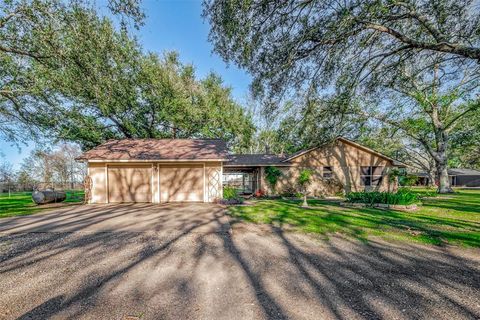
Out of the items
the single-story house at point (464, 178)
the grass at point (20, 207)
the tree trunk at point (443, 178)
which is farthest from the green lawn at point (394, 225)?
the single-story house at point (464, 178)

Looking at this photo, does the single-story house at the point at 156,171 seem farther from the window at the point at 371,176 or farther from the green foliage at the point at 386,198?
the window at the point at 371,176

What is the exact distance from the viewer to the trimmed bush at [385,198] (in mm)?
11033

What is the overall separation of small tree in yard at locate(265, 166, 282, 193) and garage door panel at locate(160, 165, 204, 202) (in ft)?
21.3

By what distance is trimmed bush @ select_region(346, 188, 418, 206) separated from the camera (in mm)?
11033

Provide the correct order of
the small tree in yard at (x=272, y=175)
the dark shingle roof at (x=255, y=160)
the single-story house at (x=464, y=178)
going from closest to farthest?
1. the small tree in yard at (x=272, y=175)
2. the dark shingle roof at (x=255, y=160)
3. the single-story house at (x=464, y=178)

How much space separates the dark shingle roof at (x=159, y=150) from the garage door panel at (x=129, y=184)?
83 centimetres

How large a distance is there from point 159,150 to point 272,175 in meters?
8.63

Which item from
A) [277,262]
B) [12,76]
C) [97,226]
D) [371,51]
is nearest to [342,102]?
[371,51]

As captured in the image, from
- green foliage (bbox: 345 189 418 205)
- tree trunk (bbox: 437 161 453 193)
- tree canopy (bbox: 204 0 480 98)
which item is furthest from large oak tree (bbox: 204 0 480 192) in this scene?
tree trunk (bbox: 437 161 453 193)

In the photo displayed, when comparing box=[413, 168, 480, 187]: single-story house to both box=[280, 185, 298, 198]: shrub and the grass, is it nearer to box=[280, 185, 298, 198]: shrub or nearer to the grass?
box=[280, 185, 298, 198]: shrub

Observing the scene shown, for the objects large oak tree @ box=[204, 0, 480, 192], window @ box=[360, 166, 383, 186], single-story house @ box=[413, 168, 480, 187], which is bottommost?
single-story house @ box=[413, 168, 480, 187]

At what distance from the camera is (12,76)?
11055mm

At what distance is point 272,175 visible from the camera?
59.4 feet

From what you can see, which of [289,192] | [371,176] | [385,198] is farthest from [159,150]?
[371,176]
